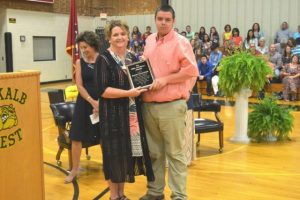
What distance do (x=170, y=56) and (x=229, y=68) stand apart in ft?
9.42

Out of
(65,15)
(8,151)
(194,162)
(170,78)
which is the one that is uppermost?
(65,15)

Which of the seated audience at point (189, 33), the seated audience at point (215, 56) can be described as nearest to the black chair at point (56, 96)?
the seated audience at point (215, 56)

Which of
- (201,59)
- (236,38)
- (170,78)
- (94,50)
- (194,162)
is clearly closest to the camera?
(170,78)

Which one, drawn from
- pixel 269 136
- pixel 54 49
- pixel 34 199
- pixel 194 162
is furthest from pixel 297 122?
pixel 54 49

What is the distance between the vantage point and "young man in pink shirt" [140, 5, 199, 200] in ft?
10.9

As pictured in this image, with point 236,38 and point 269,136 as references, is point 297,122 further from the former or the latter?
point 236,38

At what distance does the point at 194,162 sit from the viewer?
5.18 m

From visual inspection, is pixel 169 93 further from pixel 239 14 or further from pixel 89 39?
pixel 239 14

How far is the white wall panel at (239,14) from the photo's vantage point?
13844 mm

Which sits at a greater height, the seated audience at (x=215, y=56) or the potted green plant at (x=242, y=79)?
the seated audience at (x=215, y=56)

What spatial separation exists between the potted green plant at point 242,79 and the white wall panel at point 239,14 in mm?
8362

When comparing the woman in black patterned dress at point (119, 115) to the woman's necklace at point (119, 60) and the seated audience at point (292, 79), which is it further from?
the seated audience at point (292, 79)

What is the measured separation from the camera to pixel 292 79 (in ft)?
34.5

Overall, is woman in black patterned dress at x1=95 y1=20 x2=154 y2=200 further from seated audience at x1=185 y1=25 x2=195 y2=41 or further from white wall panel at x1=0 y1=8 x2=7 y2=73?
white wall panel at x1=0 y1=8 x2=7 y2=73
